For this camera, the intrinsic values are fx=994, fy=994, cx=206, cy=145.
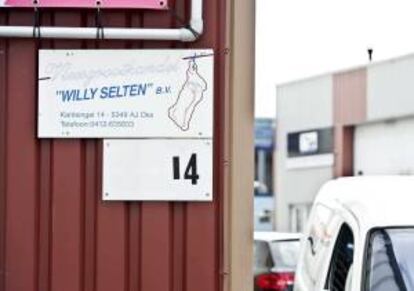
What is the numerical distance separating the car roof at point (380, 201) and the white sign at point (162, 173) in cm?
143

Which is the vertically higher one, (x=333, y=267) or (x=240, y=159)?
(x=240, y=159)

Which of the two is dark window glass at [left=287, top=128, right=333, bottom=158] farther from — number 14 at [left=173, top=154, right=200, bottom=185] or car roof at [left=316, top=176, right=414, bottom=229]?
number 14 at [left=173, top=154, right=200, bottom=185]

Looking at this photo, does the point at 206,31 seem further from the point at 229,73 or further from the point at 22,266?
the point at 22,266

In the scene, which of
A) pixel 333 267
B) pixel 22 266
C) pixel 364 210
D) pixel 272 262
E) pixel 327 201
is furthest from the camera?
pixel 272 262

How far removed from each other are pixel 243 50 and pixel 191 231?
891 mm

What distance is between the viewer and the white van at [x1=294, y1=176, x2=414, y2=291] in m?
5.44

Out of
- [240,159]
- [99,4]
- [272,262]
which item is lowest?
[272,262]

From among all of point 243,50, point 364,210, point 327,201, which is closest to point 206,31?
point 243,50

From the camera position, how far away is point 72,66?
15.5 ft

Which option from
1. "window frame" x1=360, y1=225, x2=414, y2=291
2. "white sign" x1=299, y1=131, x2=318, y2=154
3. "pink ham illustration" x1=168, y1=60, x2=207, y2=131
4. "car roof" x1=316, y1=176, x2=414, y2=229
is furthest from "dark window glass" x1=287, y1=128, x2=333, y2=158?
"pink ham illustration" x1=168, y1=60, x2=207, y2=131

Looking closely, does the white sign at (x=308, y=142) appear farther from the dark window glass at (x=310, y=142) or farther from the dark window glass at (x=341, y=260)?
the dark window glass at (x=341, y=260)

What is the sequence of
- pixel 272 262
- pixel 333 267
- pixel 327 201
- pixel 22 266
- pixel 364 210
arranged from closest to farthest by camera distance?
pixel 22 266
pixel 364 210
pixel 333 267
pixel 327 201
pixel 272 262

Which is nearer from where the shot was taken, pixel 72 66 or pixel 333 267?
pixel 72 66

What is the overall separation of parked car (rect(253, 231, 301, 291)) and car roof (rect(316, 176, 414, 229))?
19.9 ft
